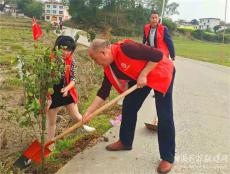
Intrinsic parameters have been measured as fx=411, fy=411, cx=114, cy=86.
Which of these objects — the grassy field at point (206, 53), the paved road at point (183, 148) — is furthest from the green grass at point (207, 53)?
the paved road at point (183, 148)

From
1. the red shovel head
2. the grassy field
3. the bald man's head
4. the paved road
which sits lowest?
the grassy field

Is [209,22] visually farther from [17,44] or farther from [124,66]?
[124,66]

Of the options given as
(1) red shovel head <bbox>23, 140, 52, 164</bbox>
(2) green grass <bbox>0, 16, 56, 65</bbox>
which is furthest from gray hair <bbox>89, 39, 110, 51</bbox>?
(1) red shovel head <bbox>23, 140, 52, 164</bbox>

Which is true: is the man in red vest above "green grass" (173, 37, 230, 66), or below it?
above

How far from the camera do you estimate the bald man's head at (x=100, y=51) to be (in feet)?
13.6

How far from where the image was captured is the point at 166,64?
14.7ft

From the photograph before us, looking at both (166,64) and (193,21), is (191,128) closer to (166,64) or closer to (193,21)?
(166,64)

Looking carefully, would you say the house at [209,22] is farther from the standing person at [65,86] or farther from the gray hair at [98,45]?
the gray hair at [98,45]

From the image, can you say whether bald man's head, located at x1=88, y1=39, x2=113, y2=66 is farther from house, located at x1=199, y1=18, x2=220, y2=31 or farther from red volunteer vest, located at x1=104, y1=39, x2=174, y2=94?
house, located at x1=199, y1=18, x2=220, y2=31

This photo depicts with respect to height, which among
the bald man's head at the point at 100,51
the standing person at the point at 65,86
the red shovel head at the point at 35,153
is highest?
the bald man's head at the point at 100,51

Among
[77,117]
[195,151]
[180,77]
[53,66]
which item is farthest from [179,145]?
[180,77]

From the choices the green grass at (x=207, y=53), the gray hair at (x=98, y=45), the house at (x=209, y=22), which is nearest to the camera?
the gray hair at (x=98, y=45)

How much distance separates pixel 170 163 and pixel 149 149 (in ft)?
2.17

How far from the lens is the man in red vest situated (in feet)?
13.9
